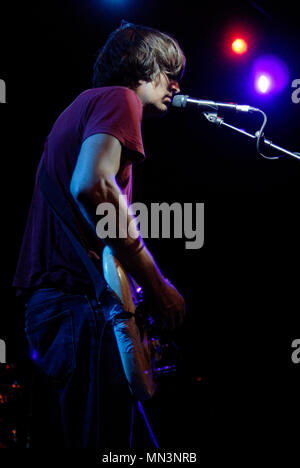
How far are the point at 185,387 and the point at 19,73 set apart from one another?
3349 mm

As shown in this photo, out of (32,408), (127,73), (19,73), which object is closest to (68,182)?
(127,73)

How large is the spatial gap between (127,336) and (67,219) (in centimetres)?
46

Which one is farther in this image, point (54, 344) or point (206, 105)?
point (206, 105)

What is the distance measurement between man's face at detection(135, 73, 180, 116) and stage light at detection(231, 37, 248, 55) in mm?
2564

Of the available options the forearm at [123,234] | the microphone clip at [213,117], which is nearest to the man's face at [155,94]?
the microphone clip at [213,117]

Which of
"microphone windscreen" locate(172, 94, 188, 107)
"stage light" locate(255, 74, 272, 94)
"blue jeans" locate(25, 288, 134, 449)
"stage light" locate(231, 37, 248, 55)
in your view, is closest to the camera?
"blue jeans" locate(25, 288, 134, 449)

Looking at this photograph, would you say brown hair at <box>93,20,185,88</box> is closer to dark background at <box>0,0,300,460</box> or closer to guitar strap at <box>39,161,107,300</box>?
guitar strap at <box>39,161,107,300</box>

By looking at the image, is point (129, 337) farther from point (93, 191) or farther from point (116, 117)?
point (116, 117)

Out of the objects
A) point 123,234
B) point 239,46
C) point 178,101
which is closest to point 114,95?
point 123,234

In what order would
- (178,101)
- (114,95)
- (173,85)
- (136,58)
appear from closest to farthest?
1. (114,95)
2. (136,58)
3. (173,85)
4. (178,101)

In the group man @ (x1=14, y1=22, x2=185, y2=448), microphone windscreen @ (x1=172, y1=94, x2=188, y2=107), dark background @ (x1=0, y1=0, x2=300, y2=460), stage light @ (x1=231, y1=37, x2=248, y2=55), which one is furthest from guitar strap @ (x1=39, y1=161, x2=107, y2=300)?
stage light @ (x1=231, y1=37, x2=248, y2=55)

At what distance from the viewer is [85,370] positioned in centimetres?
120

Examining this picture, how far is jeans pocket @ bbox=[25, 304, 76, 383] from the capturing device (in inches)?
47.9

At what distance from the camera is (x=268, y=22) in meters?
3.88
